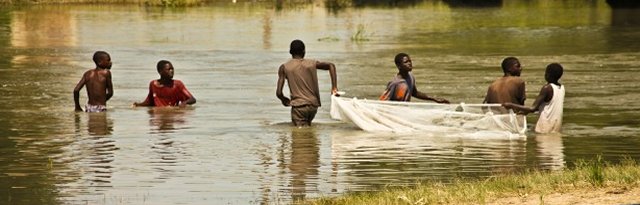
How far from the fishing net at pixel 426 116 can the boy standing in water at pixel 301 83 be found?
0.32 metres

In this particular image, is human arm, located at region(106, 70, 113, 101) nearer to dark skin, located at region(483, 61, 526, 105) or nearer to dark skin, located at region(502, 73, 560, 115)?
dark skin, located at region(483, 61, 526, 105)

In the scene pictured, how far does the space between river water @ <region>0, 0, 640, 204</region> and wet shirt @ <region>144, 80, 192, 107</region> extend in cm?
16

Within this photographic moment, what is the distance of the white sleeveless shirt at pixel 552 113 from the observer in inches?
601

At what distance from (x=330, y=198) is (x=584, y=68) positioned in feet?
53.4

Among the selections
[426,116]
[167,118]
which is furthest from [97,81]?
[426,116]

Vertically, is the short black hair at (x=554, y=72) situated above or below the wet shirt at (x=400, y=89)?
above

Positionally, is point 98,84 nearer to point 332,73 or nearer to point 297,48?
point 297,48

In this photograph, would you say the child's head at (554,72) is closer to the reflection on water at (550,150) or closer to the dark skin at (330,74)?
the reflection on water at (550,150)

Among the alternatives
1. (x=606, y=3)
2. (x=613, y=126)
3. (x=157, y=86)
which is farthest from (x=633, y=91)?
(x=606, y=3)

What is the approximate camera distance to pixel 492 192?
9.94 m

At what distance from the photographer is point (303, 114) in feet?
53.3

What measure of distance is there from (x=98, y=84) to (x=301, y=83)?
3282 millimetres

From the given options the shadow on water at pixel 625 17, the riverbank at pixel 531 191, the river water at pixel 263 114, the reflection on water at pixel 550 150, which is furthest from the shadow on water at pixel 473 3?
the riverbank at pixel 531 191

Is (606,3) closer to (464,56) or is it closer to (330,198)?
(464,56)
